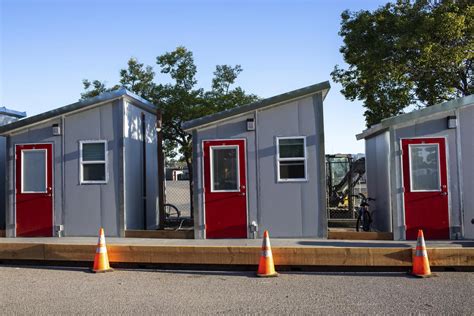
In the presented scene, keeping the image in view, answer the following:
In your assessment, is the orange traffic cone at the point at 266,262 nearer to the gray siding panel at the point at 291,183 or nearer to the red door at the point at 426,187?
the gray siding panel at the point at 291,183

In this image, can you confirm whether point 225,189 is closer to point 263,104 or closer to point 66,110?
point 263,104

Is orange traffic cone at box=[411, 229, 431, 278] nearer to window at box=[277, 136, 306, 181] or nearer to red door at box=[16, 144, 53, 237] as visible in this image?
window at box=[277, 136, 306, 181]

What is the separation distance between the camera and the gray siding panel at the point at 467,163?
35.9ft

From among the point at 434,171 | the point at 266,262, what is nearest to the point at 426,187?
the point at 434,171

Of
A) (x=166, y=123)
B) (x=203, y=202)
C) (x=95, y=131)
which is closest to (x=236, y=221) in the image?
(x=203, y=202)

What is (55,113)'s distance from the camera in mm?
12000

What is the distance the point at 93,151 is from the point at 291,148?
4721mm

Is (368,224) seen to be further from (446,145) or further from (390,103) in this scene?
(390,103)

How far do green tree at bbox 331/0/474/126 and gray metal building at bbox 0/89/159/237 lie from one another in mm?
8142

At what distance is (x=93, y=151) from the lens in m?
12.0

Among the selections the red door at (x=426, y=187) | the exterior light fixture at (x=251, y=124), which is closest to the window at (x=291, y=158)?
the exterior light fixture at (x=251, y=124)

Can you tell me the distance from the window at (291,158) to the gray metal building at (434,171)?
1949 millimetres

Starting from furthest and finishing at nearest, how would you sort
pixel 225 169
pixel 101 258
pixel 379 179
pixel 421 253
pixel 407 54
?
pixel 407 54 → pixel 379 179 → pixel 225 169 → pixel 101 258 → pixel 421 253

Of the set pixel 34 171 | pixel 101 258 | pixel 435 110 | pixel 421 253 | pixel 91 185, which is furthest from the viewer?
pixel 34 171
